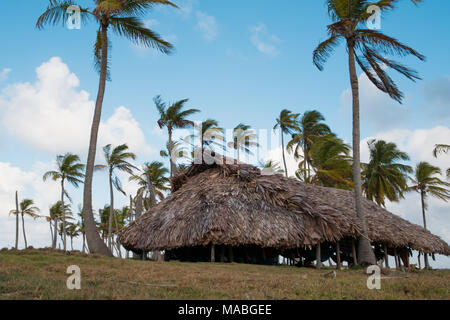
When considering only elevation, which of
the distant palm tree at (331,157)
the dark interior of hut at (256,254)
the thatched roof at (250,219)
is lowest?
the dark interior of hut at (256,254)

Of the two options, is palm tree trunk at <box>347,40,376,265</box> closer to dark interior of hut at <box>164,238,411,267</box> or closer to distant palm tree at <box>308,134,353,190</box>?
dark interior of hut at <box>164,238,411,267</box>

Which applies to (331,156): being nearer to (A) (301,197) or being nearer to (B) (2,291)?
(A) (301,197)

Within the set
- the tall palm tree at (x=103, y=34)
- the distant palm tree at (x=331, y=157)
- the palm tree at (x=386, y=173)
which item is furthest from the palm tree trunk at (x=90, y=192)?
the palm tree at (x=386, y=173)

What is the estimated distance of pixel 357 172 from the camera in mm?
14859

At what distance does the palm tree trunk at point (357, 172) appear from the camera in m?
14.6

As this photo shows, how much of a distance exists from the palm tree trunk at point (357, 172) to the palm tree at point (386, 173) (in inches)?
634

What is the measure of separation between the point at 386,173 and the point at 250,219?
61.3ft

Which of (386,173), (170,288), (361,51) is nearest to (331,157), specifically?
(386,173)

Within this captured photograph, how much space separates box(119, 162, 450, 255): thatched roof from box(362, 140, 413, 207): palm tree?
34.8ft

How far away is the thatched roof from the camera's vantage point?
14.5 m

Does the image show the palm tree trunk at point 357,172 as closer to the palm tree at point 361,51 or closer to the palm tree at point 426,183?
the palm tree at point 361,51

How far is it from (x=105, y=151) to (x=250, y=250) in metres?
19.4

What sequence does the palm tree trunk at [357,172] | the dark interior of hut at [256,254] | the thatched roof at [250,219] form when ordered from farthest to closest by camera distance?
1. the dark interior of hut at [256,254]
2. the palm tree trunk at [357,172]
3. the thatched roof at [250,219]
